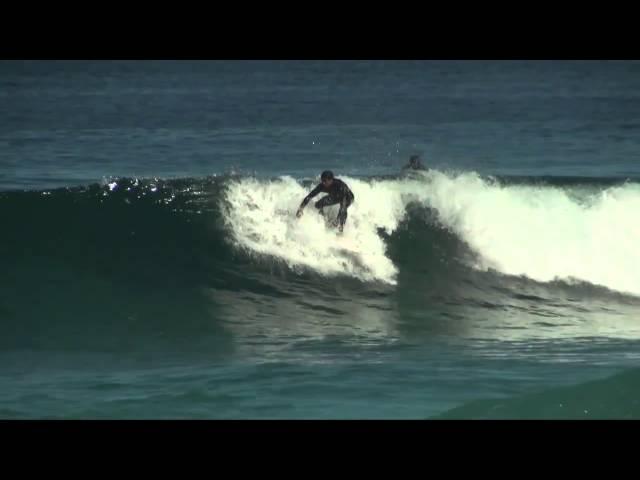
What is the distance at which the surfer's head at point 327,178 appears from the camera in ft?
50.8

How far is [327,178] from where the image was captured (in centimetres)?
1555

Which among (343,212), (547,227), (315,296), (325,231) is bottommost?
(315,296)

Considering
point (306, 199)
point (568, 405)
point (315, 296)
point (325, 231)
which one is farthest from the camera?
point (325, 231)

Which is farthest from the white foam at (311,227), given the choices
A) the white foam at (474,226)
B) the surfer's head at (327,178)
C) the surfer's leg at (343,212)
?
the surfer's head at (327,178)

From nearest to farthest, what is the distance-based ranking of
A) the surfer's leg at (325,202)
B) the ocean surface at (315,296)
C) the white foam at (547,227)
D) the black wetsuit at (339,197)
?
the ocean surface at (315,296) → the black wetsuit at (339,197) → the surfer's leg at (325,202) → the white foam at (547,227)

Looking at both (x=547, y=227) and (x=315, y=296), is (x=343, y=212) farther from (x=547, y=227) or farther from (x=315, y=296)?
(x=547, y=227)

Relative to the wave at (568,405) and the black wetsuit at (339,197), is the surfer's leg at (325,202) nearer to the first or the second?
the black wetsuit at (339,197)

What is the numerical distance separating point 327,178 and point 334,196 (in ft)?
1.43

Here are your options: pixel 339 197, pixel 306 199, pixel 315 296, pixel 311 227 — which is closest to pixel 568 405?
pixel 315 296

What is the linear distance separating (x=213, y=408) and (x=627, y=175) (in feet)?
68.7

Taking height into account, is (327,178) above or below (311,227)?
above

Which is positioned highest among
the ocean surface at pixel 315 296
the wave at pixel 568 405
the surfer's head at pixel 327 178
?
the surfer's head at pixel 327 178

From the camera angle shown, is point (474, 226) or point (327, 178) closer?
point (327, 178)
